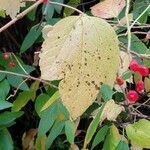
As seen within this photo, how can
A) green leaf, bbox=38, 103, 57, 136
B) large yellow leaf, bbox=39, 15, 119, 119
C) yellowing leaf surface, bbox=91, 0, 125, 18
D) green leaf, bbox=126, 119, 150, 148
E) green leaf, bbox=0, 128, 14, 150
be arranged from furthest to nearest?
green leaf, bbox=0, 128, 14, 150
green leaf, bbox=38, 103, 57, 136
yellowing leaf surface, bbox=91, 0, 125, 18
green leaf, bbox=126, 119, 150, 148
large yellow leaf, bbox=39, 15, 119, 119

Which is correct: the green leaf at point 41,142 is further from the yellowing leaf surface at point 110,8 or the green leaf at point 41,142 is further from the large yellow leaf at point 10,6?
the large yellow leaf at point 10,6

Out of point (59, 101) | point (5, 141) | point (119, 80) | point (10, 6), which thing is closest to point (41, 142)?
point (5, 141)

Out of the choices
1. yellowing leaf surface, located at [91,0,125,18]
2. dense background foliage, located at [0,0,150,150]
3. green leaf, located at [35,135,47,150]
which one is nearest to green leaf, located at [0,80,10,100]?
dense background foliage, located at [0,0,150,150]

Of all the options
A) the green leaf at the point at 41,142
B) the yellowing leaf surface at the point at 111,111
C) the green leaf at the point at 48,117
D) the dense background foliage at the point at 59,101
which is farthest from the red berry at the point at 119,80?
the green leaf at the point at 41,142

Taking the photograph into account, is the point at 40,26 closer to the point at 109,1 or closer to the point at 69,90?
the point at 109,1

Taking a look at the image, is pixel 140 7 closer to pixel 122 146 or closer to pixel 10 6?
pixel 122 146

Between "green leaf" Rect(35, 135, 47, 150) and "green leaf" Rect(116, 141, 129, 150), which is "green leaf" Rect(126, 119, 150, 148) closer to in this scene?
"green leaf" Rect(116, 141, 129, 150)
